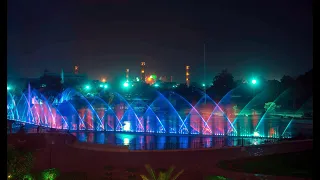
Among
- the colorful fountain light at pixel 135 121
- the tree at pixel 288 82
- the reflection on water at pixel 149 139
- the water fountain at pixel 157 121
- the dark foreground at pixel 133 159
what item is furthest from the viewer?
the tree at pixel 288 82

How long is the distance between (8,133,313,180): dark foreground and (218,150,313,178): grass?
0.46 metres

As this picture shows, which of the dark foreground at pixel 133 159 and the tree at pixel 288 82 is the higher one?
the tree at pixel 288 82

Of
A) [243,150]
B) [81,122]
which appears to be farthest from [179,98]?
[243,150]

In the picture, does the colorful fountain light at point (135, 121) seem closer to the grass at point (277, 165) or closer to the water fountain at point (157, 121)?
the water fountain at point (157, 121)

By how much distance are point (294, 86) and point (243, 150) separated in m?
36.8

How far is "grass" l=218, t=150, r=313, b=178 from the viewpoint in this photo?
11078mm

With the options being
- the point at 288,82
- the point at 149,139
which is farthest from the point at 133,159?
the point at 288,82

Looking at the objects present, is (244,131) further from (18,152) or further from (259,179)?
(18,152)

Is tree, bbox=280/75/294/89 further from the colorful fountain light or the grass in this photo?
the grass

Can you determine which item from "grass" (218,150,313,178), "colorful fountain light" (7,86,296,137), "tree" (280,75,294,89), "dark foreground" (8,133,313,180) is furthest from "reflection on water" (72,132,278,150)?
"tree" (280,75,294,89)

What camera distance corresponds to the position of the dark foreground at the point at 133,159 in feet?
35.9

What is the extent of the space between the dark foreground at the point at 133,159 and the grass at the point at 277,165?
464mm

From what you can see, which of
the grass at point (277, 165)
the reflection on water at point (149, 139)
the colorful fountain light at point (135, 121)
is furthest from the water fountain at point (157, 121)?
the grass at point (277, 165)

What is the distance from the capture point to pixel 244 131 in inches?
955
